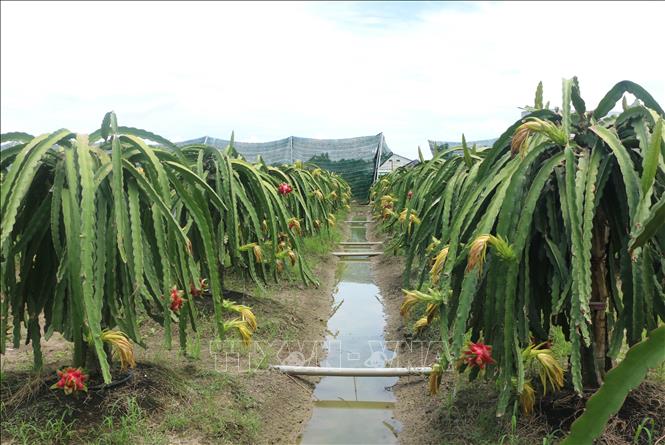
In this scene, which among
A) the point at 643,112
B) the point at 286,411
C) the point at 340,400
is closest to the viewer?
the point at 643,112

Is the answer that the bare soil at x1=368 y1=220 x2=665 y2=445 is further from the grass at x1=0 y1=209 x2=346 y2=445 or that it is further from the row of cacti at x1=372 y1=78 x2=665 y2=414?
the grass at x1=0 y1=209 x2=346 y2=445

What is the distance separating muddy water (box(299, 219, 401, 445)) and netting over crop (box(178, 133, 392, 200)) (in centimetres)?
1309

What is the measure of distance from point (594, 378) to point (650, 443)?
17.2 inches

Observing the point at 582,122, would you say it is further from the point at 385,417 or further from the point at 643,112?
the point at 385,417

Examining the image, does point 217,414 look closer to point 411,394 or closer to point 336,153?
point 411,394

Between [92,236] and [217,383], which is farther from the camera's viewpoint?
[217,383]

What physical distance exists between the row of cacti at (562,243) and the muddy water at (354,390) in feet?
2.92

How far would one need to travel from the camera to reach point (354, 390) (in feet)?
11.8

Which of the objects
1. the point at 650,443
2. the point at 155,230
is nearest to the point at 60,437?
the point at 155,230

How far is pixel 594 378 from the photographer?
8.05 feet

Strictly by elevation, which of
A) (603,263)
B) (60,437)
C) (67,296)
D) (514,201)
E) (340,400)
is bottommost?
(340,400)

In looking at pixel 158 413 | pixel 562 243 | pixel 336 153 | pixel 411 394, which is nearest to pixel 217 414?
pixel 158 413

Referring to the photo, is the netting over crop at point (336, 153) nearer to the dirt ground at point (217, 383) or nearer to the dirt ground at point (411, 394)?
the dirt ground at point (411, 394)

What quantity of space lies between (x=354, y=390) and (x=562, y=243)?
187 cm
